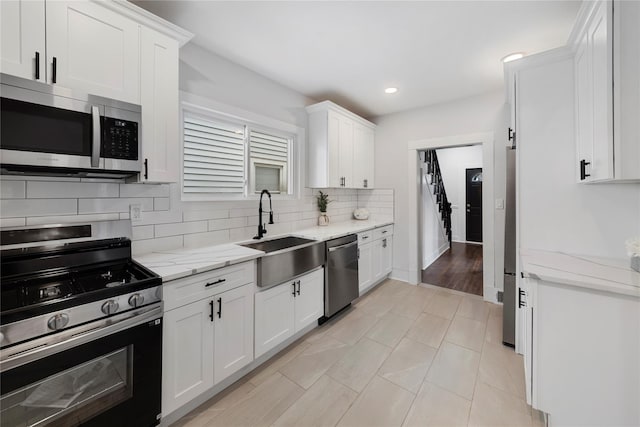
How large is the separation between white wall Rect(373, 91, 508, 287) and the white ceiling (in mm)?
390

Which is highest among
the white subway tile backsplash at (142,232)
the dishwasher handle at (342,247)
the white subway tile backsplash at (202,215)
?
the white subway tile backsplash at (202,215)

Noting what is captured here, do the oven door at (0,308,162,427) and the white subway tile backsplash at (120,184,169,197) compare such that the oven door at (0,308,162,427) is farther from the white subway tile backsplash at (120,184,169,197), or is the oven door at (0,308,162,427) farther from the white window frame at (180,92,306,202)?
the white window frame at (180,92,306,202)

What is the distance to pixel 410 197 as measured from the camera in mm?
3945

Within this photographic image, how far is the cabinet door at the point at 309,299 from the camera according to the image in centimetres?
240

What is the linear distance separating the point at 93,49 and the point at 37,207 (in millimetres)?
947

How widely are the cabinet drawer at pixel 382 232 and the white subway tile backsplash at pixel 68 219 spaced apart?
2.88 m

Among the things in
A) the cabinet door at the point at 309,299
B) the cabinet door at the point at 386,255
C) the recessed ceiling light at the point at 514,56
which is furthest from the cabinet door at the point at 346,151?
the recessed ceiling light at the point at 514,56

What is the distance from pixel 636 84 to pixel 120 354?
287cm

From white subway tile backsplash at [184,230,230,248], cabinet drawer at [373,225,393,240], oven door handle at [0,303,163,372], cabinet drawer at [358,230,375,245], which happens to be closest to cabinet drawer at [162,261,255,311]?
oven door handle at [0,303,163,372]

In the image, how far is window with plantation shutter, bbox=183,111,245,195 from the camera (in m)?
2.33

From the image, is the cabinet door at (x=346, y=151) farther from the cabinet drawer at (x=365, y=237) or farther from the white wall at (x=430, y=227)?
the white wall at (x=430, y=227)

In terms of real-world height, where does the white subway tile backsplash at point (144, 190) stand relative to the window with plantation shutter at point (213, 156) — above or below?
below

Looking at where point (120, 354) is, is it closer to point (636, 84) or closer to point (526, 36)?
point (636, 84)

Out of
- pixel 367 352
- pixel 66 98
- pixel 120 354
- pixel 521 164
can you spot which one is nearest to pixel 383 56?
pixel 521 164
